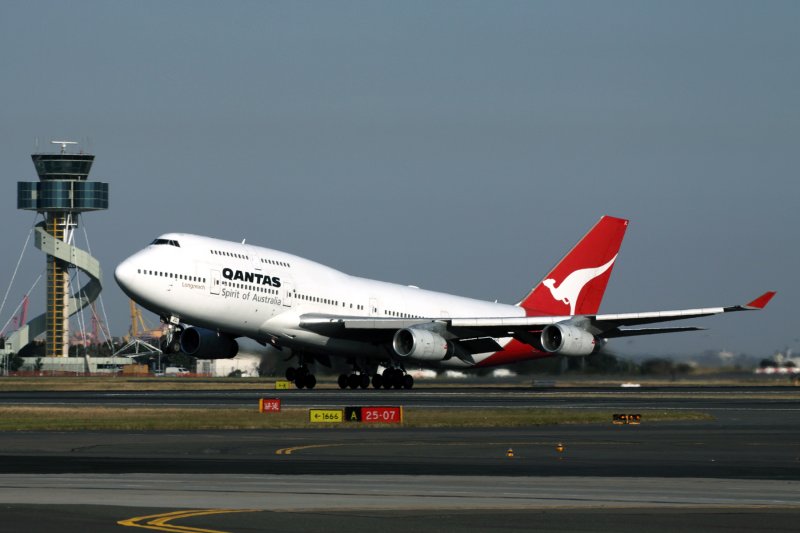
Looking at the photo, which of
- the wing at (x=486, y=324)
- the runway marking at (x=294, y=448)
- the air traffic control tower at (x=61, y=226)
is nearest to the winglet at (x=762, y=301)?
the wing at (x=486, y=324)

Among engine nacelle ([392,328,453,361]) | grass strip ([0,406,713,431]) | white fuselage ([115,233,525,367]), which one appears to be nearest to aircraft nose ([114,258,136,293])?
white fuselage ([115,233,525,367])

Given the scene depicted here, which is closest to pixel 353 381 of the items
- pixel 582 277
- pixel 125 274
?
pixel 125 274

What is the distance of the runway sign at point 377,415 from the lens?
3744 cm

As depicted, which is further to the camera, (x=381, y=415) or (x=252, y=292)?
(x=252, y=292)

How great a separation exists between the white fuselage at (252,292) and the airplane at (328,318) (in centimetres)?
5

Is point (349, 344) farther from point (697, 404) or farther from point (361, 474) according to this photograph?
point (361, 474)

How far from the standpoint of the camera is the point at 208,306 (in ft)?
198

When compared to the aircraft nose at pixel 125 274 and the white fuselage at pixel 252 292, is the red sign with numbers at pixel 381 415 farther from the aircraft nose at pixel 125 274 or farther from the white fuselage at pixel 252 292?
the aircraft nose at pixel 125 274

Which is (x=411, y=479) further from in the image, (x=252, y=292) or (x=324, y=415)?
(x=252, y=292)

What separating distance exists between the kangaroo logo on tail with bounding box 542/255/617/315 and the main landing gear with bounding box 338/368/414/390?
1487 cm

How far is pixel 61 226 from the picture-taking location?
560 ft

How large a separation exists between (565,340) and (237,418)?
28.9 metres

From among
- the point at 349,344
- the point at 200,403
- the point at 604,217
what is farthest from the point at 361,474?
the point at 604,217

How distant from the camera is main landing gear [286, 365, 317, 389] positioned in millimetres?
66438
